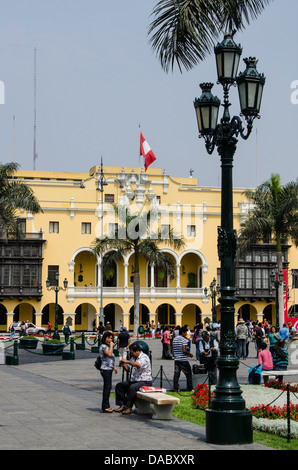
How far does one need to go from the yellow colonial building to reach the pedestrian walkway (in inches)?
1553

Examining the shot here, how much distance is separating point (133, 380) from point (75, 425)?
1909mm

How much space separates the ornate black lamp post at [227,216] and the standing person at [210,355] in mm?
6415

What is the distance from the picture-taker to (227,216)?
961 cm

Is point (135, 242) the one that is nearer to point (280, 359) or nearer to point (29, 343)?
point (29, 343)

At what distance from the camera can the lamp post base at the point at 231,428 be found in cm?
881

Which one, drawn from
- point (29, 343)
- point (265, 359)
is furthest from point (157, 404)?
point (29, 343)

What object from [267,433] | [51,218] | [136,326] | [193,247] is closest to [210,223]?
[193,247]

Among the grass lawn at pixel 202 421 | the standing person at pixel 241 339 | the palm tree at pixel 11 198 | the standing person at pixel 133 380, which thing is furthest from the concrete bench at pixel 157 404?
the palm tree at pixel 11 198

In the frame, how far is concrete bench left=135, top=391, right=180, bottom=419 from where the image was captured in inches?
450

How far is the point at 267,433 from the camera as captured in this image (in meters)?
10.6

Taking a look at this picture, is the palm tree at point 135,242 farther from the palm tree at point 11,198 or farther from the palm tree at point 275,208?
the palm tree at point 11,198

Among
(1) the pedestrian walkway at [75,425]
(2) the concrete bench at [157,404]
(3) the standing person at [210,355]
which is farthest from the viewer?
(3) the standing person at [210,355]
